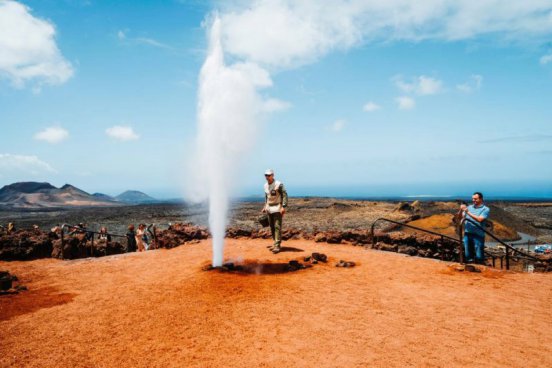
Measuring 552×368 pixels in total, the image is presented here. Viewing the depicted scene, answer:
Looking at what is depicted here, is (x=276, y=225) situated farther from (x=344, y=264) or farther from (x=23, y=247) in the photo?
(x=23, y=247)

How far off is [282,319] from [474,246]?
282 inches

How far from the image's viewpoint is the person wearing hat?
1097cm

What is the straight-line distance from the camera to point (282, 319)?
606 centimetres

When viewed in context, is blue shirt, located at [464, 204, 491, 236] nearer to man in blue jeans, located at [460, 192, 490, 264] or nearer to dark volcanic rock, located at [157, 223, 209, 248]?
man in blue jeans, located at [460, 192, 490, 264]

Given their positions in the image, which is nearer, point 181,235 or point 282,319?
point 282,319

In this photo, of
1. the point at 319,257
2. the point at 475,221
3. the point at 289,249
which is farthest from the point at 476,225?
the point at 289,249

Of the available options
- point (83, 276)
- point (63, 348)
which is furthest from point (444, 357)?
point (83, 276)

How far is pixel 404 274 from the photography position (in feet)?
29.2

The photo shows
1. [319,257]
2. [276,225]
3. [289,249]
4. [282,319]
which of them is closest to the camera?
[282,319]

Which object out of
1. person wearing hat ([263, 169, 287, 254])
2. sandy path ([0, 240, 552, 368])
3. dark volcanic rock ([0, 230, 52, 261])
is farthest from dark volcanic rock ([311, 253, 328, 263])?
dark volcanic rock ([0, 230, 52, 261])

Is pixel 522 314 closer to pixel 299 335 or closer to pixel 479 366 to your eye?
pixel 479 366

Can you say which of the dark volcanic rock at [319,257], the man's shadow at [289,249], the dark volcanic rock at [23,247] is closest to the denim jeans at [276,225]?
the man's shadow at [289,249]

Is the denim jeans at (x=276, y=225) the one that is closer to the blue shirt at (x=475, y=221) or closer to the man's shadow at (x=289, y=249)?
the man's shadow at (x=289, y=249)

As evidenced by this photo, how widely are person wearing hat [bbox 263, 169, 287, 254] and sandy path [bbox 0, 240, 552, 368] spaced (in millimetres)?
2057
